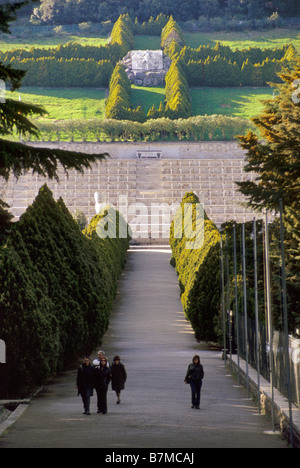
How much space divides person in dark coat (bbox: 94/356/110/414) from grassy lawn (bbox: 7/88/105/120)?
280 feet

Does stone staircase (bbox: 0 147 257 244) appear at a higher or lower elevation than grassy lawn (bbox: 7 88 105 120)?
lower

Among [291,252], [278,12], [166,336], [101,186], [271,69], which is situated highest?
[278,12]

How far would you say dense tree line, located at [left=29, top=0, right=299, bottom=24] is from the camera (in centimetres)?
14912

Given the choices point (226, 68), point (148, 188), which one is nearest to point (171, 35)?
point (226, 68)

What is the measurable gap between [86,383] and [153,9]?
143 meters

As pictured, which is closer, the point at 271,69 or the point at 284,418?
the point at 284,418

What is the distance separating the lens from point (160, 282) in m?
37.6

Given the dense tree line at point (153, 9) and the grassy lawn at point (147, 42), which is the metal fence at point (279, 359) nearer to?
the grassy lawn at point (147, 42)

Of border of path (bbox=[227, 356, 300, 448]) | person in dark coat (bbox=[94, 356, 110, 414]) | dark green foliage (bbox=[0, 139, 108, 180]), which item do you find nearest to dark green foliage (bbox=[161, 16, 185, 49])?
border of path (bbox=[227, 356, 300, 448])

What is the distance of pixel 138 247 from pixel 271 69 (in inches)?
2555

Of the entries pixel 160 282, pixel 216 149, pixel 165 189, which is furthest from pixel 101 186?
pixel 160 282

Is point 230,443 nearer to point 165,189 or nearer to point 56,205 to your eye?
point 56,205

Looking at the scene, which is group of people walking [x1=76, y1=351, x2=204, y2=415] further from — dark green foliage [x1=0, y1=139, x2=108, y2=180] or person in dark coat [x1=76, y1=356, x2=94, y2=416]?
dark green foliage [x1=0, y1=139, x2=108, y2=180]

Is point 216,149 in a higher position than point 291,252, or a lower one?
higher
